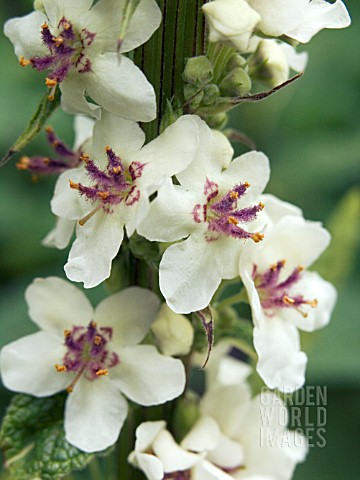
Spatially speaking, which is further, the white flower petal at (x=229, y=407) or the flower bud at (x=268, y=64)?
the white flower petal at (x=229, y=407)

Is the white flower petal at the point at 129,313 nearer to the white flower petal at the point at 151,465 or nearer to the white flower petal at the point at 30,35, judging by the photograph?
the white flower petal at the point at 151,465

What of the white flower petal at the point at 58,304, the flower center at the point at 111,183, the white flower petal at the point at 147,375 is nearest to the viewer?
the flower center at the point at 111,183

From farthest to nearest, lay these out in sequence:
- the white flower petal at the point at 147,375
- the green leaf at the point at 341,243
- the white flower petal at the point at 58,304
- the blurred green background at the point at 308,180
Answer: the blurred green background at the point at 308,180 < the green leaf at the point at 341,243 < the white flower petal at the point at 58,304 < the white flower petal at the point at 147,375

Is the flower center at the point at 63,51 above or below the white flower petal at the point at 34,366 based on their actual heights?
above

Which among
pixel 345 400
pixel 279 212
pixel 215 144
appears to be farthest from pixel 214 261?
pixel 345 400

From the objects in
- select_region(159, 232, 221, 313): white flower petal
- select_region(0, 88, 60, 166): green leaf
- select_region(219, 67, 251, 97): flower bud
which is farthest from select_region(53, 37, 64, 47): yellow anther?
select_region(159, 232, 221, 313): white flower petal

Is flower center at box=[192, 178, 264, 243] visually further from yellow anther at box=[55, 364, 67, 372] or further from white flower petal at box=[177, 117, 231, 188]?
yellow anther at box=[55, 364, 67, 372]

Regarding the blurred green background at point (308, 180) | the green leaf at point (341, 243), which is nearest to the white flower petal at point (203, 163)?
the green leaf at point (341, 243)
